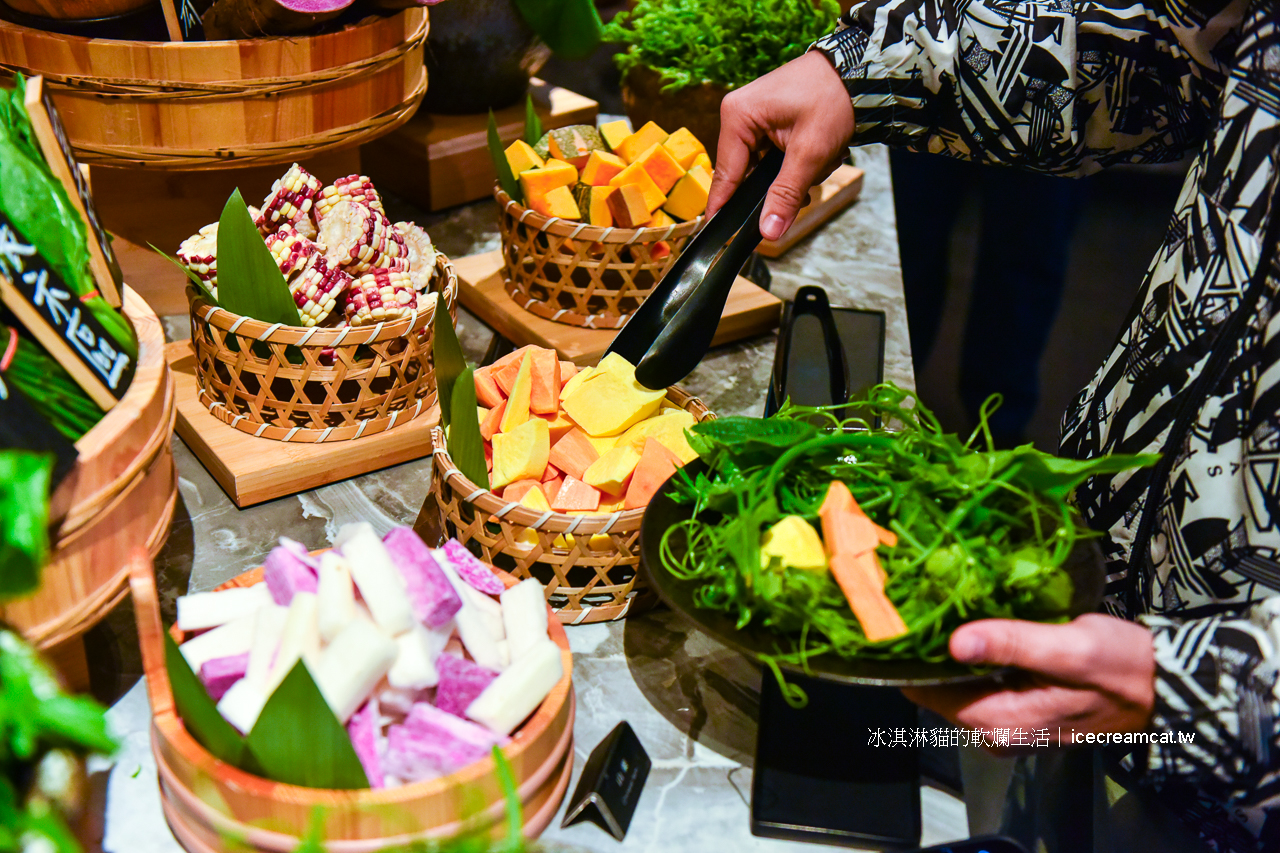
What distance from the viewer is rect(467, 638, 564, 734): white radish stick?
0.74 metres

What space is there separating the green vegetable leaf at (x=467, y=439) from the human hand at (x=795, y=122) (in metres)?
0.44

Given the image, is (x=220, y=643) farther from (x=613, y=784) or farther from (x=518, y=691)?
(x=613, y=784)

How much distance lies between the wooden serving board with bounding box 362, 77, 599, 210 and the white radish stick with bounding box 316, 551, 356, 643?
1.27 m

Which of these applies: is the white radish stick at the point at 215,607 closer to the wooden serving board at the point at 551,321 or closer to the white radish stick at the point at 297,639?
the white radish stick at the point at 297,639

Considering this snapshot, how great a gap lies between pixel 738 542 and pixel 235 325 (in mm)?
671

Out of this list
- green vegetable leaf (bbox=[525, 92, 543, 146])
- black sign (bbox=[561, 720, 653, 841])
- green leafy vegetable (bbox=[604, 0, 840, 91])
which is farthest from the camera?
green leafy vegetable (bbox=[604, 0, 840, 91])


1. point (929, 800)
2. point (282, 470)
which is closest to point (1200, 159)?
point (929, 800)

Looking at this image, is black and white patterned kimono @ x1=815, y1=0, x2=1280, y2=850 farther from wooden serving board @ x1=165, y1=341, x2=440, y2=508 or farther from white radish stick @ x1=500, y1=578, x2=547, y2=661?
wooden serving board @ x1=165, y1=341, x2=440, y2=508

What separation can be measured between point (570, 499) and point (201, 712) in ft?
1.42

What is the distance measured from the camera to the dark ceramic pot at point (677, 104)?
1846 millimetres

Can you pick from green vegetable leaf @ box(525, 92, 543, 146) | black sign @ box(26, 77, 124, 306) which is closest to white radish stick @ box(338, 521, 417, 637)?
black sign @ box(26, 77, 124, 306)

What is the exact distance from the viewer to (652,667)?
103 centimetres

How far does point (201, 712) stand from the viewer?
0.69 m

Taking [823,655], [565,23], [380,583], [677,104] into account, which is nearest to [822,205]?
[677,104]
